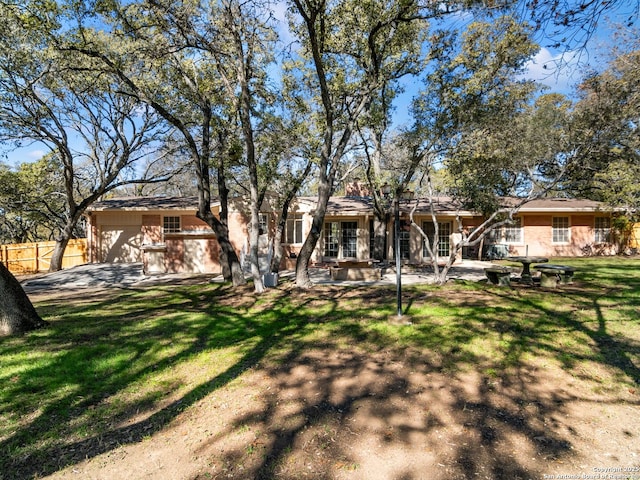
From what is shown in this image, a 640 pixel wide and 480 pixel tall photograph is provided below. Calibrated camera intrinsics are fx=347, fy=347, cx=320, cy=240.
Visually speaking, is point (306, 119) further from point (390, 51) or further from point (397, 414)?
point (397, 414)

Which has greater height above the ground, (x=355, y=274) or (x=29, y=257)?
(x=29, y=257)

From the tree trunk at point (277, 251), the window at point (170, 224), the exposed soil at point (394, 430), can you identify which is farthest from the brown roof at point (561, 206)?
the window at point (170, 224)

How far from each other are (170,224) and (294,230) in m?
6.87

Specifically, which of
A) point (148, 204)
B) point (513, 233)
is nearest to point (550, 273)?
point (513, 233)

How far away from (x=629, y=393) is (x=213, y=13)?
1215 centimetres

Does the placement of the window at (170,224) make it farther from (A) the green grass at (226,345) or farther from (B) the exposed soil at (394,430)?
(B) the exposed soil at (394,430)

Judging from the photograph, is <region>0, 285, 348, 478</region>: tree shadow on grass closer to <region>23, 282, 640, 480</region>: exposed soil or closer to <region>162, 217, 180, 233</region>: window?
<region>23, 282, 640, 480</region>: exposed soil

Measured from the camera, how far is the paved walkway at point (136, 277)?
1246 centimetres

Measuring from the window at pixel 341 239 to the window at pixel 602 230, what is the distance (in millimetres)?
14534

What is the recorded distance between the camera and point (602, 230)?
20.2 meters

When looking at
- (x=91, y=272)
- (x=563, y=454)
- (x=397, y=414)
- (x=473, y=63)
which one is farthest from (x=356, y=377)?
(x=91, y=272)

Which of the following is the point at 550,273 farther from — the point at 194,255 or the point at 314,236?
the point at 194,255

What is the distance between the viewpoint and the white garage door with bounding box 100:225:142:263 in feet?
62.7

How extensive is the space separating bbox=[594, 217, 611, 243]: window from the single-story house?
0.05 meters
